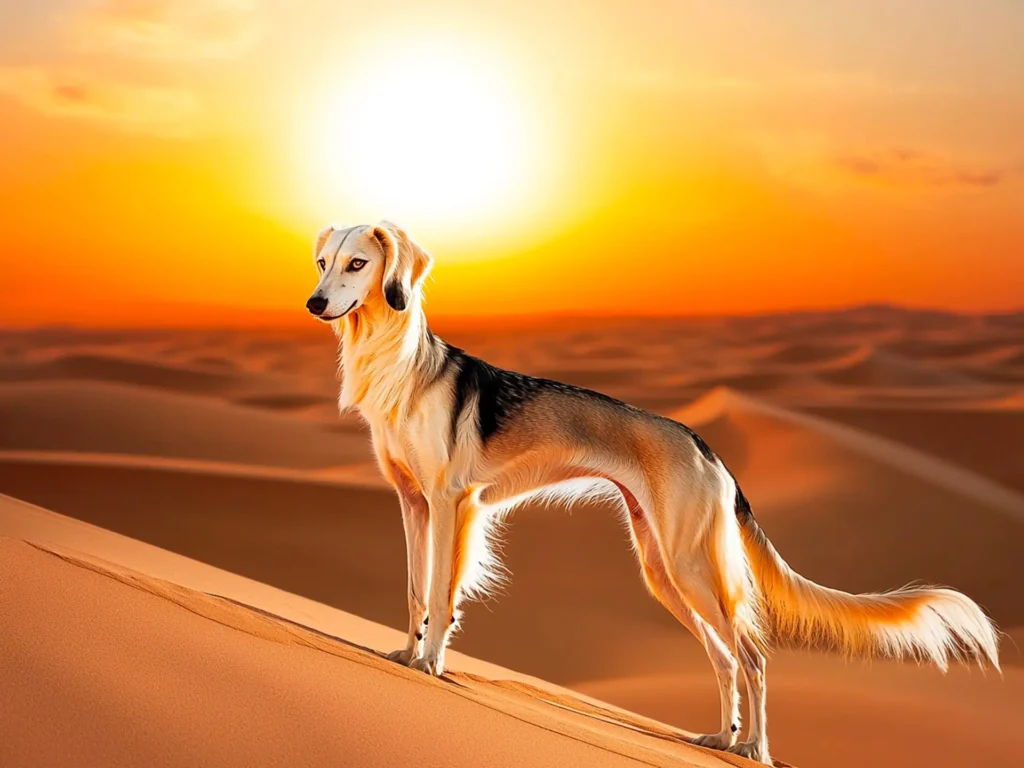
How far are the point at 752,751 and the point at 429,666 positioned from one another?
5.26 feet

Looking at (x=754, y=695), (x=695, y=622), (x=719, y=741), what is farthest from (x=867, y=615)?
(x=719, y=741)

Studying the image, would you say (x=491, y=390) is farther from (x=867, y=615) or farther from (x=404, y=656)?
(x=867, y=615)

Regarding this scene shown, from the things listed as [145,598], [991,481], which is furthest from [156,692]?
[991,481]

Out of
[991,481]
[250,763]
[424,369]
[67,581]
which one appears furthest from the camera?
[991,481]

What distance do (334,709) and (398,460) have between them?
2112 millimetres

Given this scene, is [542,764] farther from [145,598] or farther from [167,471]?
[167,471]

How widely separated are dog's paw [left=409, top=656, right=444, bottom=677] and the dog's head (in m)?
1.61

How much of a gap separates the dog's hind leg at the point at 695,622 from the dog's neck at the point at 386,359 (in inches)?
50.1

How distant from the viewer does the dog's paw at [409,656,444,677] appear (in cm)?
495

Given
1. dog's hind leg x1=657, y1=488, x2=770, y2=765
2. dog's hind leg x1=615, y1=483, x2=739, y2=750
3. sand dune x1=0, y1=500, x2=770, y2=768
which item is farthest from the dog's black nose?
dog's hind leg x1=657, y1=488, x2=770, y2=765

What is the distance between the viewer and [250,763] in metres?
2.78

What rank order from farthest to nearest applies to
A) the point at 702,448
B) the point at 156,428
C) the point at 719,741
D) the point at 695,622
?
the point at 156,428 → the point at 695,622 → the point at 702,448 → the point at 719,741

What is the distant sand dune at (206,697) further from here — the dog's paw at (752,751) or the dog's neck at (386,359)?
the dog's neck at (386,359)

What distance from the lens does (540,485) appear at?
213 inches
